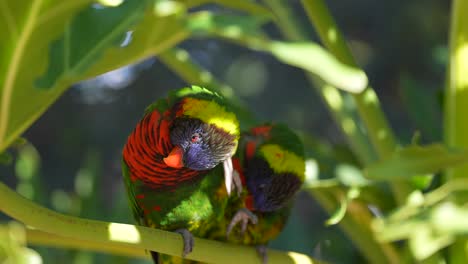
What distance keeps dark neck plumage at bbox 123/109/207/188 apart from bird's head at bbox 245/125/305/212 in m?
0.08

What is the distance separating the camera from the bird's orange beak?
71 centimetres

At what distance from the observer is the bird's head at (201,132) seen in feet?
2.23

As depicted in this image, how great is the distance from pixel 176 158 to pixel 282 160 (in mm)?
171

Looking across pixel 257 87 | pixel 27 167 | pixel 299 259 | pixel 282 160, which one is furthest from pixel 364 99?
pixel 257 87

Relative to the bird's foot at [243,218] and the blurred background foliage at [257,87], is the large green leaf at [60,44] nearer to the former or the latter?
the bird's foot at [243,218]

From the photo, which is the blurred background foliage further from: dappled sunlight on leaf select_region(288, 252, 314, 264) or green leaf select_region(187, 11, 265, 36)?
green leaf select_region(187, 11, 265, 36)

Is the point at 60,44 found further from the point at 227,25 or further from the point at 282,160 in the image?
the point at 282,160

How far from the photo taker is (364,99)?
900 millimetres

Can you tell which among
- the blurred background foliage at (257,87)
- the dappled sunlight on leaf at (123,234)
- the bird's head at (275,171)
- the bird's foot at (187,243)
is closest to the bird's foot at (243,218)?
the bird's head at (275,171)

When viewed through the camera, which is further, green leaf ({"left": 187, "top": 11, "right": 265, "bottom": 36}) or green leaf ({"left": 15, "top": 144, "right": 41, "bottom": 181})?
green leaf ({"left": 15, "top": 144, "right": 41, "bottom": 181})

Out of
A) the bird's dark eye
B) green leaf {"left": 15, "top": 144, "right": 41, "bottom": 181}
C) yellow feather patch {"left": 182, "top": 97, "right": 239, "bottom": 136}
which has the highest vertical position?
yellow feather patch {"left": 182, "top": 97, "right": 239, "bottom": 136}

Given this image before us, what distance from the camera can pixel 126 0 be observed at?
1.99 feet

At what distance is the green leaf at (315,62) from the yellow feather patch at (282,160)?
29 cm

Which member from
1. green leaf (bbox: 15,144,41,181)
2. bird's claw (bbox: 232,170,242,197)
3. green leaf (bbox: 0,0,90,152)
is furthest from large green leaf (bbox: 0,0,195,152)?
green leaf (bbox: 15,144,41,181)
